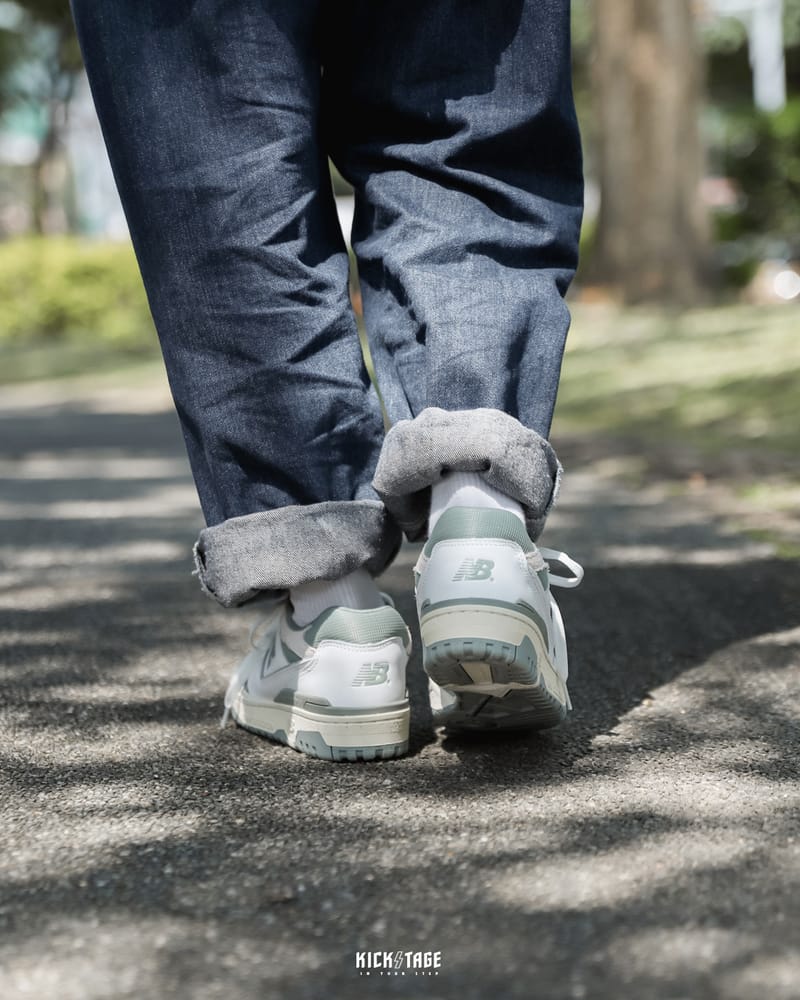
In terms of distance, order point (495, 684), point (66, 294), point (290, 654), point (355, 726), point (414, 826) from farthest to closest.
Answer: point (66, 294) → point (290, 654) → point (355, 726) → point (495, 684) → point (414, 826)

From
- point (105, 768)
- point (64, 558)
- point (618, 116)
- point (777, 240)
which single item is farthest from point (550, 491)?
point (777, 240)

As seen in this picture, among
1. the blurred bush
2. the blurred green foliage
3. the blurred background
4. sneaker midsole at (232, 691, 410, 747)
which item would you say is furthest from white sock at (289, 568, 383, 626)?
the blurred green foliage

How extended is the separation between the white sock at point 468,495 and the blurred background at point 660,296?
1499mm

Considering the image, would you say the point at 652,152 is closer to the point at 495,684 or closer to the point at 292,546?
the point at 292,546

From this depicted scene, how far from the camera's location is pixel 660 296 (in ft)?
35.9

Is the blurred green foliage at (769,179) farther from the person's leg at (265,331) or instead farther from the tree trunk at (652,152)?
the person's leg at (265,331)

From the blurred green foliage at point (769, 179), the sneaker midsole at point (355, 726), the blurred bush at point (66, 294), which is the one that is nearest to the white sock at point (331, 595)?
the sneaker midsole at point (355, 726)

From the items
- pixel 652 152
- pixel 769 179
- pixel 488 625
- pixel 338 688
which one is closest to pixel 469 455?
pixel 488 625

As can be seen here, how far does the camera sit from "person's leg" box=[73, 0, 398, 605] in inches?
62.1

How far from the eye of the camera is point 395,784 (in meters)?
1.50

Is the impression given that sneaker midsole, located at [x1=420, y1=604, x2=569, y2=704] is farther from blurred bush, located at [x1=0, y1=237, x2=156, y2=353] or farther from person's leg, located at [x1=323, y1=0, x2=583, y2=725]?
blurred bush, located at [x1=0, y1=237, x2=156, y2=353]

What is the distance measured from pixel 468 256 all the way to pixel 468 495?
12.0 inches

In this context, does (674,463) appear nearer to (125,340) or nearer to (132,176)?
(132,176)

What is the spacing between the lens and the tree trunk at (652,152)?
10.9 metres
